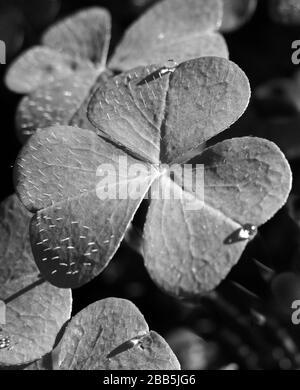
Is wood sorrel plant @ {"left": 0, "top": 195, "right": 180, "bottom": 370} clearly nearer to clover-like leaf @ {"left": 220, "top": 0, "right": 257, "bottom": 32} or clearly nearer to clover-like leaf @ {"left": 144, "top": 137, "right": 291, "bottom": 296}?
clover-like leaf @ {"left": 144, "top": 137, "right": 291, "bottom": 296}

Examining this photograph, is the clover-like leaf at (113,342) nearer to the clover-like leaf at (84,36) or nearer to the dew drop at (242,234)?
the dew drop at (242,234)

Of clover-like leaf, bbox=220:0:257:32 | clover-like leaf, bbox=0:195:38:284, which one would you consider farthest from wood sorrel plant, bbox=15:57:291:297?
clover-like leaf, bbox=220:0:257:32

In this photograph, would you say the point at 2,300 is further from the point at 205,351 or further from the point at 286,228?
the point at 286,228

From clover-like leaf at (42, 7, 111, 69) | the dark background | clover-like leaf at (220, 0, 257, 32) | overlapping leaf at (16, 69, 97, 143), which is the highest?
clover-like leaf at (42, 7, 111, 69)

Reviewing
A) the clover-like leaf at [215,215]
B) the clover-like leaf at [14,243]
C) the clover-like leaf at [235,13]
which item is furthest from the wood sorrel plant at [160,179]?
the clover-like leaf at [235,13]

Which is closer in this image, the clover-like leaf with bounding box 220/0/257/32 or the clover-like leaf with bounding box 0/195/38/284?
the clover-like leaf with bounding box 0/195/38/284

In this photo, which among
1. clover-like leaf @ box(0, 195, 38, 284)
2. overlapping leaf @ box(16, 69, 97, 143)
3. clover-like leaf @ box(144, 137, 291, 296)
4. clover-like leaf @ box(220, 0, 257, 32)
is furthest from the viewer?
clover-like leaf @ box(220, 0, 257, 32)

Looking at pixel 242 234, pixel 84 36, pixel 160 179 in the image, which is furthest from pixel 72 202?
pixel 84 36
